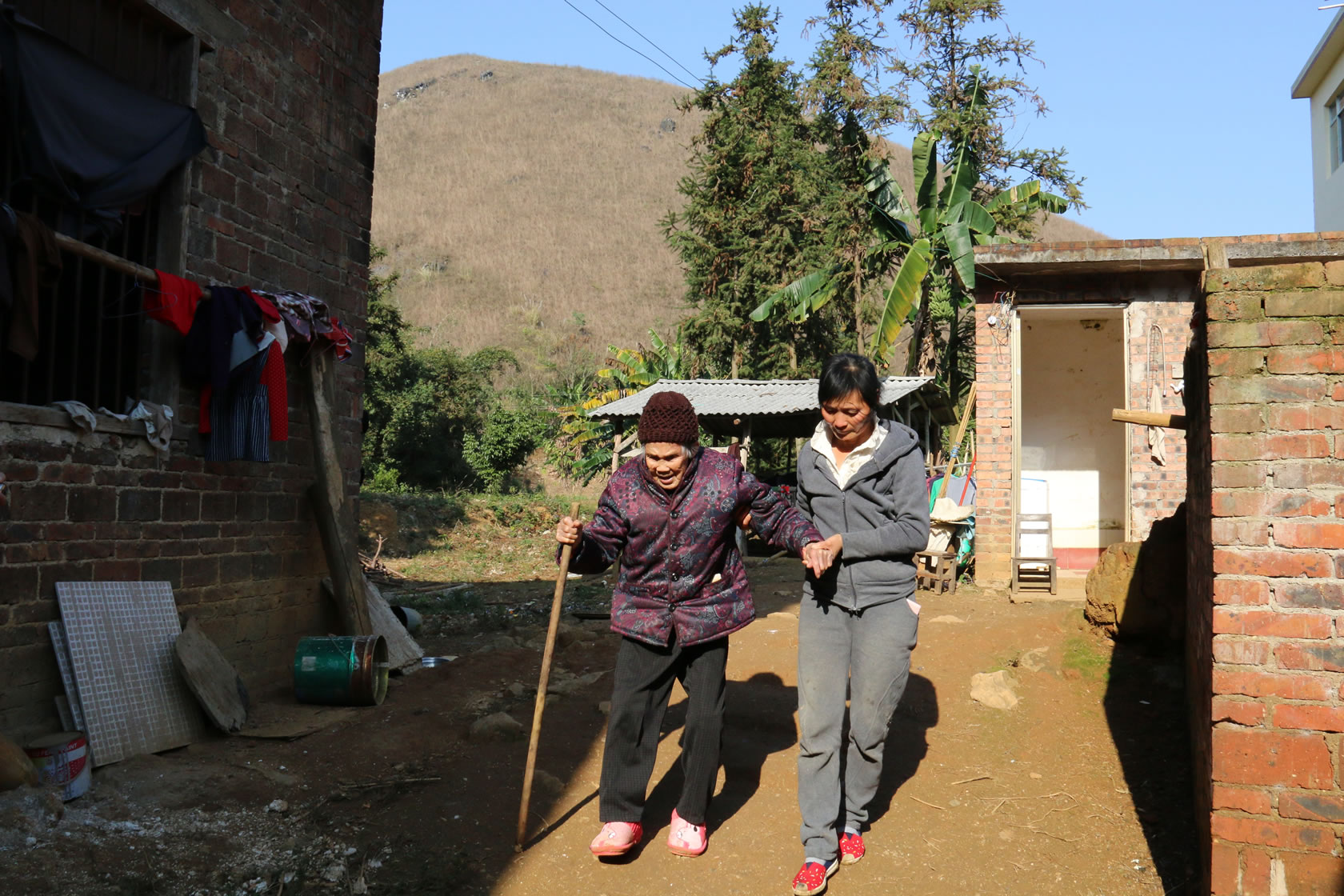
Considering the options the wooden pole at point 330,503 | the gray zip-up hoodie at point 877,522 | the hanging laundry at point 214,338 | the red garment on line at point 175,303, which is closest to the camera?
the gray zip-up hoodie at point 877,522

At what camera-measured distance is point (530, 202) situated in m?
81.8

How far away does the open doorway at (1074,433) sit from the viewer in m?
12.3

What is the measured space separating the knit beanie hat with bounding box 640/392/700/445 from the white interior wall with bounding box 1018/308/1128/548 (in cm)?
956

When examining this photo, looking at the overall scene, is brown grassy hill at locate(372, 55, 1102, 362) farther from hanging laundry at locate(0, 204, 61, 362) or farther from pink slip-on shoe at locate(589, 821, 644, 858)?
pink slip-on shoe at locate(589, 821, 644, 858)

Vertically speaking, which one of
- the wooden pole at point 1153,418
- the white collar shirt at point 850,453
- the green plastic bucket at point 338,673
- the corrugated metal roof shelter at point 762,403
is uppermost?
the corrugated metal roof shelter at point 762,403

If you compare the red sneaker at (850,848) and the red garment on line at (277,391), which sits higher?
the red garment on line at (277,391)

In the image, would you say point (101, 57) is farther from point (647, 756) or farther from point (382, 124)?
point (382, 124)

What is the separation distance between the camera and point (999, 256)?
9.71 metres

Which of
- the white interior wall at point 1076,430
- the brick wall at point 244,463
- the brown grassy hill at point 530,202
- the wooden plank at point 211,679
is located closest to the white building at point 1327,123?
the white interior wall at point 1076,430

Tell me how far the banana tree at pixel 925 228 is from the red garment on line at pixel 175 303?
11.6m

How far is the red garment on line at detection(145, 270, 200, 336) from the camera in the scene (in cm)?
527

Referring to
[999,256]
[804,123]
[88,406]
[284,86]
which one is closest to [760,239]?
[804,123]

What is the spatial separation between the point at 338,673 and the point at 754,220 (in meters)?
22.3

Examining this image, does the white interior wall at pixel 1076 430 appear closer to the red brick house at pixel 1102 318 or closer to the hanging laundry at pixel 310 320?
the red brick house at pixel 1102 318
